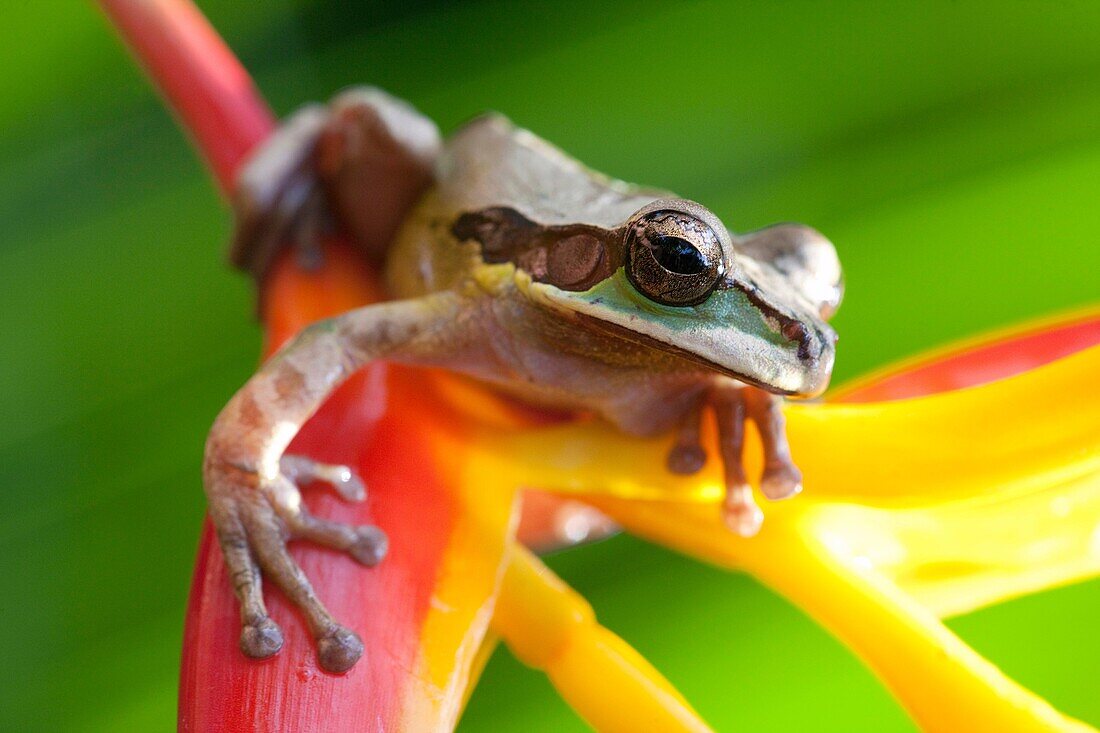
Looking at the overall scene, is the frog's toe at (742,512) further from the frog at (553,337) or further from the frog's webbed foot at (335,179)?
the frog's webbed foot at (335,179)

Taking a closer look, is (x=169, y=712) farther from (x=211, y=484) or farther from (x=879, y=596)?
(x=879, y=596)

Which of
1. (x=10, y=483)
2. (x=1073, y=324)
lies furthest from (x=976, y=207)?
(x=10, y=483)

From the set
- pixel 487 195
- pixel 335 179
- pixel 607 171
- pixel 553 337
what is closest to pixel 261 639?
pixel 553 337

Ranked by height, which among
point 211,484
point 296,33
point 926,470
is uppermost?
point 296,33

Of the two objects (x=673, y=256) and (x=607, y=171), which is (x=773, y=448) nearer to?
(x=673, y=256)

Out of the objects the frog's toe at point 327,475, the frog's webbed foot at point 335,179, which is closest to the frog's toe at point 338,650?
the frog's toe at point 327,475

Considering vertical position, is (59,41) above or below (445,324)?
above
